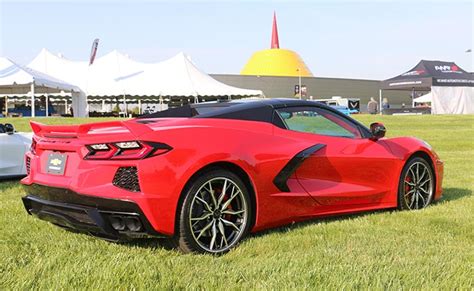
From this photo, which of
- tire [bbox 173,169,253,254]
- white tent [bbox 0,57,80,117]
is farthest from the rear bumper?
white tent [bbox 0,57,80,117]

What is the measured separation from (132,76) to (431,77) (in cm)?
2285

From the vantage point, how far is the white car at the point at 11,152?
294 inches

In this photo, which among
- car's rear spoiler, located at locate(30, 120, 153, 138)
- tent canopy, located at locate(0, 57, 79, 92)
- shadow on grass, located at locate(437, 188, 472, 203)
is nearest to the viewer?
car's rear spoiler, located at locate(30, 120, 153, 138)

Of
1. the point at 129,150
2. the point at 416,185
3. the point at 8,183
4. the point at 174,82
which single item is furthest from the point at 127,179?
the point at 174,82

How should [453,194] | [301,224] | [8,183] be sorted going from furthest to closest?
[8,183] < [453,194] < [301,224]

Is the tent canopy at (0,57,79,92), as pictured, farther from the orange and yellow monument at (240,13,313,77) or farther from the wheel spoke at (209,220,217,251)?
the orange and yellow monument at (240,13,313,77)

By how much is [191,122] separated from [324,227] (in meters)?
1.55

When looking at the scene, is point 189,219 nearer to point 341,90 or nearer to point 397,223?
point 397,223

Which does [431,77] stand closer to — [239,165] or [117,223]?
[239,165]

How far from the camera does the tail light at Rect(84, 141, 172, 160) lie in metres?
3.52

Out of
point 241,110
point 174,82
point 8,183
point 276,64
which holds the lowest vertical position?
point 8,183

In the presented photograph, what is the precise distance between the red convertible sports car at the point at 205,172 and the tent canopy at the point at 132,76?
92.0ft

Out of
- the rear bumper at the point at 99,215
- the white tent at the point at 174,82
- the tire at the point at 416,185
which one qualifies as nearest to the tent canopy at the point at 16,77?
the white tent at the point at 174,82

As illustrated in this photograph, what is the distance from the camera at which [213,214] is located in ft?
12.6
